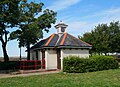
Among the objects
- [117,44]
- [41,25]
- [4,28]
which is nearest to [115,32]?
[117,44]

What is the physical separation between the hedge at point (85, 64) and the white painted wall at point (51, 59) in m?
5.52

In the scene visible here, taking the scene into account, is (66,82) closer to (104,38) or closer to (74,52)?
(74,52)

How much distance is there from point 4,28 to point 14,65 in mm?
5892

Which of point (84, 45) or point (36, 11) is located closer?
point (84, 45)

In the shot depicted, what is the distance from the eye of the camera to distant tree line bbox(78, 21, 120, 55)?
56.3 m

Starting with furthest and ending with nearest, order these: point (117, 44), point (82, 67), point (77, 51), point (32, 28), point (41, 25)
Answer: point (117, 44)
point (41, 25)
point (32, 28)
point (77, 51)
point (82, 67)

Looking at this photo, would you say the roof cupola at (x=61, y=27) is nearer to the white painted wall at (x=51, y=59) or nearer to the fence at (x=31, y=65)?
the white painted wall at (x=51, y=59)

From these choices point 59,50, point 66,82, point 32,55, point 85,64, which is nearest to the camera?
point 66,82

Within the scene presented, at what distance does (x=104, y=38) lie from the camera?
188 ft

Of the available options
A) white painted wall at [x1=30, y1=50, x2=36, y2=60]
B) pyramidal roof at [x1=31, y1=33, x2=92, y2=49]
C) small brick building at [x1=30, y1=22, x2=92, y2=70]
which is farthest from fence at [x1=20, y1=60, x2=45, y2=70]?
white painted wall at [x1=30, y1=50, x2=36, y2=60]

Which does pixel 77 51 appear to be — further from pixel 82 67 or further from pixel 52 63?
pixel 82 67

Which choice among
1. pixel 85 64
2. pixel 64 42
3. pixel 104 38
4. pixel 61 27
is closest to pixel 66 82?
pixel 85 64

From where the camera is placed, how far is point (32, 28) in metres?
35.5

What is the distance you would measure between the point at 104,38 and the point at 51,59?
26.9 metres
